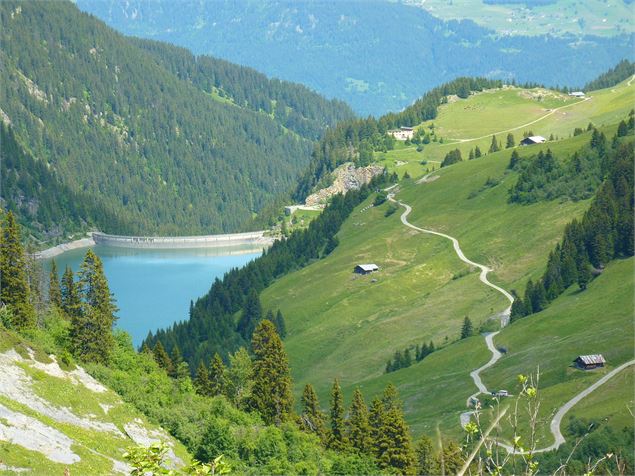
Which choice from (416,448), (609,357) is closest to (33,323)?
(416,448)

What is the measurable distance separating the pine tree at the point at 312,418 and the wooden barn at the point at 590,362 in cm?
3011

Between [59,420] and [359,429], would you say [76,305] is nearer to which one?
[59,420]

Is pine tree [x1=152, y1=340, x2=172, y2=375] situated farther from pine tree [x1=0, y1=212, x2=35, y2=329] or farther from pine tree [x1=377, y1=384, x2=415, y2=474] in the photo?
pine tree [x1=377, y1=384, x2=415, y2=474]

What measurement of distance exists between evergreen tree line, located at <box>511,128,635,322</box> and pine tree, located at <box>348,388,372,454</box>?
6350cm

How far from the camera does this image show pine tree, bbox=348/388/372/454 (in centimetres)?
10119

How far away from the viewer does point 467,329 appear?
162625mm

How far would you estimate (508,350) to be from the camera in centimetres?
14625

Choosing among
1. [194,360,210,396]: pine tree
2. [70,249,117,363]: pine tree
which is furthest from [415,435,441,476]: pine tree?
[70,249,117,363]: pine tree

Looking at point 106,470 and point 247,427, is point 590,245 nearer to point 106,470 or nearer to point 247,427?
point 247,427

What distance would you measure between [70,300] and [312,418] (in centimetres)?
2341

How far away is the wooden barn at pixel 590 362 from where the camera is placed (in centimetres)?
12344

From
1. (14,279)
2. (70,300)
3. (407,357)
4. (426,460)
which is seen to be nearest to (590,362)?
(426,460)

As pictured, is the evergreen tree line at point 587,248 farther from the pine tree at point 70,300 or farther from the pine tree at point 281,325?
the pine tree at point 70,300

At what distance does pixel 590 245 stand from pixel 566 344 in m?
39.2
